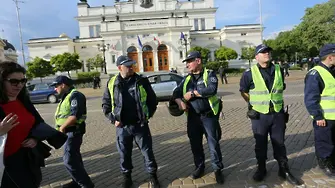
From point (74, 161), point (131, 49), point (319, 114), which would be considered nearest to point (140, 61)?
point (131, 49)

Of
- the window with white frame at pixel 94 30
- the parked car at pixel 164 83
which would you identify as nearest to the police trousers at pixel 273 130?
the parked car at pixel 164 83

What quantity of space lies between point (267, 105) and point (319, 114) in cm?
77

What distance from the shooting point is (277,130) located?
4.03 meters

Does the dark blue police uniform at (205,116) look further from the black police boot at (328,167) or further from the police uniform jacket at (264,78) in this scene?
the black police boot at (328,167)

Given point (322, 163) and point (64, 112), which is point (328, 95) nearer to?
point (322, 163)

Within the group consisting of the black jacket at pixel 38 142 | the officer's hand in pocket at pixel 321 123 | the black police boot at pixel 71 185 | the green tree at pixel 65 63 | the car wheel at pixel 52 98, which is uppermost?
the green tree at pixel 65 63

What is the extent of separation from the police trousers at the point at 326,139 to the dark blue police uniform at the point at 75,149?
3.51 m

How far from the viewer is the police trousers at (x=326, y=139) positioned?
4.05m

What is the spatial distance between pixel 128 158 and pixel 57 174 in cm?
180

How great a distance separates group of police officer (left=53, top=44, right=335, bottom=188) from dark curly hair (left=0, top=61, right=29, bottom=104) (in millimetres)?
1216

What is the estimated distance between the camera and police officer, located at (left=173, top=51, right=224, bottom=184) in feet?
13.4

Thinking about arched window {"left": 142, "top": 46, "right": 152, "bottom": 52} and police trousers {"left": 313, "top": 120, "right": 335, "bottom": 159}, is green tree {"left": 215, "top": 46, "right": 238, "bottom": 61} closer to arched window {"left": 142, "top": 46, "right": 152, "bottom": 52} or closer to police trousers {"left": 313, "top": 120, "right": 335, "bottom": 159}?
arched window {"left": 142, "top": 46, "right": 152, "bottom": 52}

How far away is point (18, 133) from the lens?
8.03ft

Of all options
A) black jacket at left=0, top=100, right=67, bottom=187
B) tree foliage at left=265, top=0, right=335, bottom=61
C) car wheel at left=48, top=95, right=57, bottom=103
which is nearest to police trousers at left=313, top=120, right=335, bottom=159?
black jacket at left=0, top=100, right=67, bottom=187
